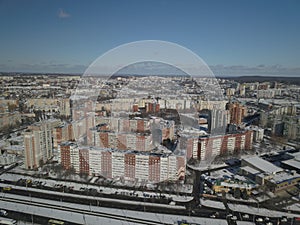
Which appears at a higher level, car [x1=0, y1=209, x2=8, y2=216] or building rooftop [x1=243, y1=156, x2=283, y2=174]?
building rooftop [x1=243, y1=156, x2=283, y2=174]

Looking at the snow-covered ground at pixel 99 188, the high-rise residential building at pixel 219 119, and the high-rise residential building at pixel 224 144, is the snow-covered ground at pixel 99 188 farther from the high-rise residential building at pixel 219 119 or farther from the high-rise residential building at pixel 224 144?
the high-rise residential building at pixel 219 119

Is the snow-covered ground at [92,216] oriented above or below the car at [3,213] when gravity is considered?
below

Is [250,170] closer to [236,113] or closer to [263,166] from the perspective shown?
[263,166]

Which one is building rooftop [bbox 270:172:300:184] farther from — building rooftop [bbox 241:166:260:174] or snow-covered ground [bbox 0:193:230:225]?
snow-covered ground [bbox 0:193:230:225]

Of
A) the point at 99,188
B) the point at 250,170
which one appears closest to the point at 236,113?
the point at 250,170

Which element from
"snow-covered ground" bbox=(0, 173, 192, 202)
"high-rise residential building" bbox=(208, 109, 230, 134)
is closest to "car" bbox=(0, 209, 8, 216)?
"snow-covered ground" bbox=(0, 173, 192, 202)

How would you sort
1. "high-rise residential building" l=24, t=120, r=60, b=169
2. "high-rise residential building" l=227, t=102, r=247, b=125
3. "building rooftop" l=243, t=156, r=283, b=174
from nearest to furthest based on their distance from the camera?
"building rooftop" l=243, t=156, r=283, b=174
"high-rise residential building" l=24, t=120, r=60, b=169
"high-rise residential building" l=227, t=102, r=247, b=125

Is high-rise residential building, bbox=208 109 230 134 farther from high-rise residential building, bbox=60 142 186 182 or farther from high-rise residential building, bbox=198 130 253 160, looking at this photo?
high-rise residential building, bbox=60 142 186 182

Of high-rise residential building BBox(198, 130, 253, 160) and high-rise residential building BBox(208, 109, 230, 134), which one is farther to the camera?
high-rise residential building BBox(208, 109, 230, 134)

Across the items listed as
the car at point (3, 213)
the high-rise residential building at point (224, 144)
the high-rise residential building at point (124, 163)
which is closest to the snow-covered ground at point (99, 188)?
the high-rise residential building at point (124, 163)

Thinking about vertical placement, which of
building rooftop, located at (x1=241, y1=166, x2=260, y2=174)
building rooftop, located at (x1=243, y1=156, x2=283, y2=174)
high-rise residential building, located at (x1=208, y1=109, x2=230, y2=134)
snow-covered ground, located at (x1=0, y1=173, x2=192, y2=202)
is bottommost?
snow-covered ground, located at (x1=0, y1=173, x2=192, y2=202)

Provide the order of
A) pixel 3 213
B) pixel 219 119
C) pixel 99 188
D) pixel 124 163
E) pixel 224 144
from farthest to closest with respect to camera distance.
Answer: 1. pixel 219 119
2. pixel 224 144
3. pixel 124 163
4. pixel 99 188
5. pixel 3 213

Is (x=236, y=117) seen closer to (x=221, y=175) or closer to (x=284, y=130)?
A: (x=284, y=130)

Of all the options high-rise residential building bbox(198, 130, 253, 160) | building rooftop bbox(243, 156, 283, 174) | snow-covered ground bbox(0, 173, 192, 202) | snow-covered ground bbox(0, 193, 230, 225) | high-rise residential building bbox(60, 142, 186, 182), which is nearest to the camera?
snow-covered ground bbox(0, 193, 230, 225)
